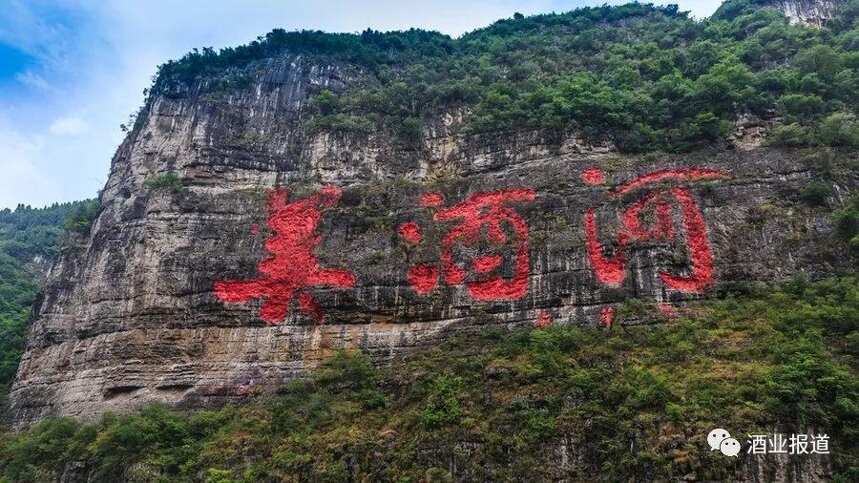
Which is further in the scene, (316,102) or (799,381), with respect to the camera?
(316,102)

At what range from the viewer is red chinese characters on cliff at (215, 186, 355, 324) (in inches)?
783

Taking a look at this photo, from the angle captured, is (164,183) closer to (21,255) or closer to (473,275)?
(473,275)

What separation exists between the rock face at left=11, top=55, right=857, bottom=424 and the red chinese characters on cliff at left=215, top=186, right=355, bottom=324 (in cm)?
5

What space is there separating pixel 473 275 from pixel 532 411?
564 cm

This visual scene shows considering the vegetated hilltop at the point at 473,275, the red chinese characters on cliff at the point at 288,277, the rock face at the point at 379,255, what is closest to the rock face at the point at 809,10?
the vegetated hilltop at the point at 473,275

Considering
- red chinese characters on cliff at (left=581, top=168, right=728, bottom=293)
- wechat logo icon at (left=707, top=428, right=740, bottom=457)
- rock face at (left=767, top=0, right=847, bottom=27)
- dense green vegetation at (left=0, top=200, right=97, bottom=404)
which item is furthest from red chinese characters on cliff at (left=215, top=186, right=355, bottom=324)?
rock face at (left=767, top=0, right=847, bottom=27)

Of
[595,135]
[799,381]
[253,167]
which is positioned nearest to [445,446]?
[799,381]

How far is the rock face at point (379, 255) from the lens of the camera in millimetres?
18016

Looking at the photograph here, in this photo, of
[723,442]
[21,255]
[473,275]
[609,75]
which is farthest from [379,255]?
[21,255]

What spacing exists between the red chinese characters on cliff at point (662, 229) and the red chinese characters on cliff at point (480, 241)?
80.9 inches

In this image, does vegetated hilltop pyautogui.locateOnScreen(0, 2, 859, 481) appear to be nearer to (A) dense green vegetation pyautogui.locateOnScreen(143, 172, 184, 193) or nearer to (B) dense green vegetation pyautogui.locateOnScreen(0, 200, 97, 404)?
(A) dense green vegetation pyautogui.locateOnScreen(143, 172, 184, 193)

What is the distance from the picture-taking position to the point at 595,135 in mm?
21938

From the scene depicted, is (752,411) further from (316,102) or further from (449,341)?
(316,102)

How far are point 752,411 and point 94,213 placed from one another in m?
23.3
